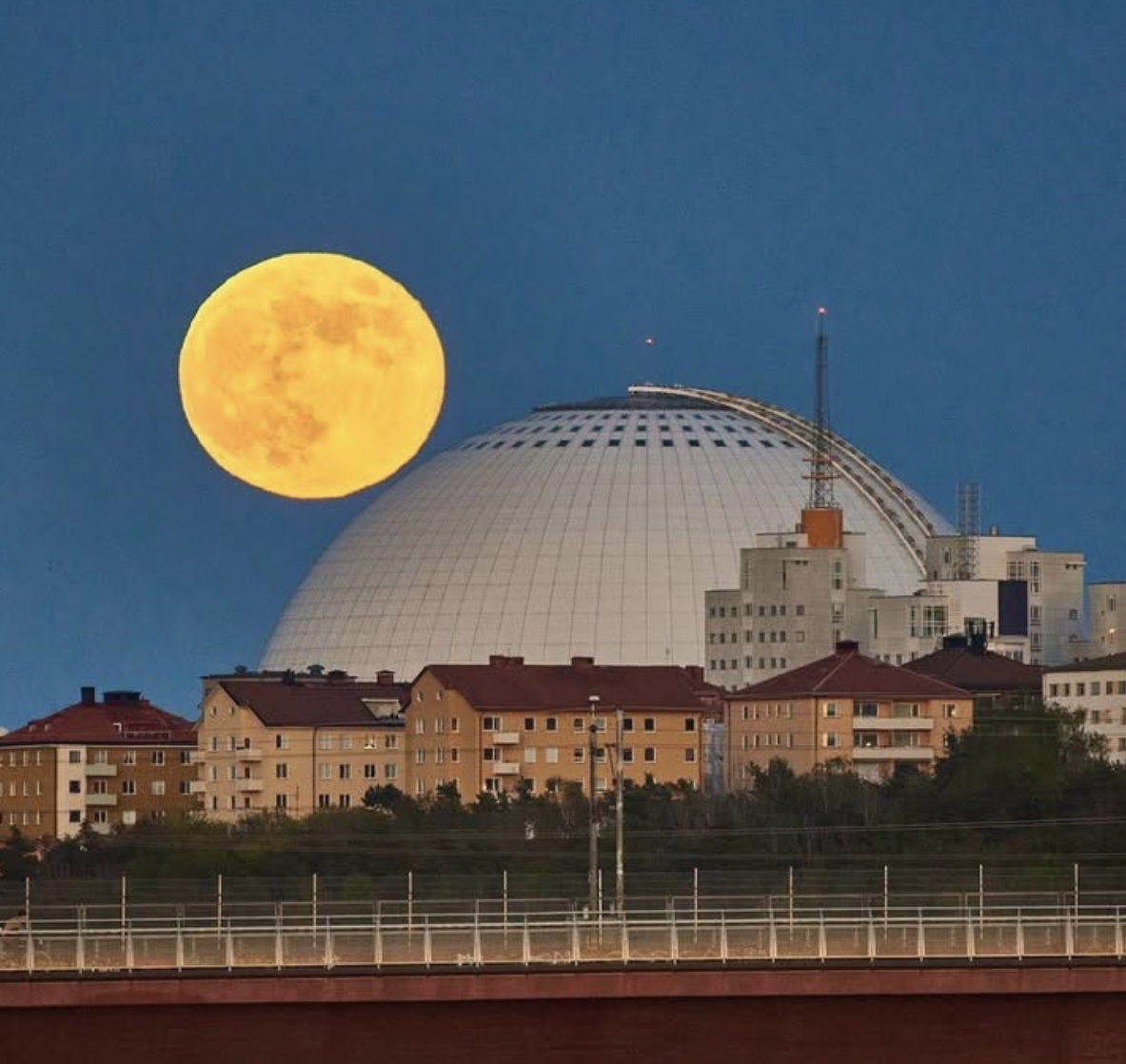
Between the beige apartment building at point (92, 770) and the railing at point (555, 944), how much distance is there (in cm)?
8127

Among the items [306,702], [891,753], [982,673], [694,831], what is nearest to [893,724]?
[891,753]

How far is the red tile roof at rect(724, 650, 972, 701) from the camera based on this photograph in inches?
5551

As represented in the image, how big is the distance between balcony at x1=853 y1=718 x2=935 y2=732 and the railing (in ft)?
237

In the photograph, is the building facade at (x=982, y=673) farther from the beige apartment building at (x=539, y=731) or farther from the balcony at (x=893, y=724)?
the beige apartment building at (x=539, y=731)

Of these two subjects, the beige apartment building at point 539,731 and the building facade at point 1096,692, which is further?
the beige apartment building at point 539,731

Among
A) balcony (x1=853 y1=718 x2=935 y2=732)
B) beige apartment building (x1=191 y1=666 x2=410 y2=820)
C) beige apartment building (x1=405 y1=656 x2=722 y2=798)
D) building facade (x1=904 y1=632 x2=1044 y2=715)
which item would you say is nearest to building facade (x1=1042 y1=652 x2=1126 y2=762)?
building facade (x1=904 y1=632 x2=1044 y2=715)

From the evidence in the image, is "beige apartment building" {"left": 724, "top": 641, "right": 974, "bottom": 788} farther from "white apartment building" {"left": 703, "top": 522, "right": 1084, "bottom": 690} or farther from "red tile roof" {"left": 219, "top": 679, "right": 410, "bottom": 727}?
"white apartment building" {"left": 703, "top": 522, "right": 1084, "bottom": 690}

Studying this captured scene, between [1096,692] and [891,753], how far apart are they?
833 centimetres

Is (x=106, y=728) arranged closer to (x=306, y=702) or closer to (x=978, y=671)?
(x=306, y=702)


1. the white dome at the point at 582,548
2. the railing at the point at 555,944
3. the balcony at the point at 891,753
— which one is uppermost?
the white dome at the point at 582,548

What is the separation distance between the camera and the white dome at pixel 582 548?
188125mm

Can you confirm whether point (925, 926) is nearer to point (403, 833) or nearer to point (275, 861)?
point (275, 861)

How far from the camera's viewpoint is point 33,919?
211ft

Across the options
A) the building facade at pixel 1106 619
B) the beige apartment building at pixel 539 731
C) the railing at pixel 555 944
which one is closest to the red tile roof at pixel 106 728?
the beige apartment building at pixel 539 731
